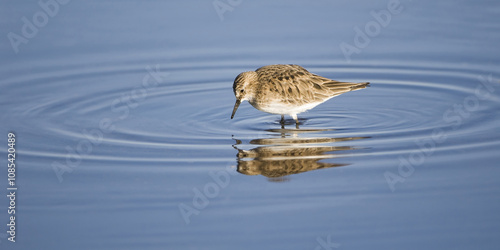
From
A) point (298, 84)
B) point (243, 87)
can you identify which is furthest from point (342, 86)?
point (243, 87)

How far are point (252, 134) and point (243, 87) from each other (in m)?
0.97

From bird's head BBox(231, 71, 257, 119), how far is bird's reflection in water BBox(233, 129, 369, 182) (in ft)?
3.78

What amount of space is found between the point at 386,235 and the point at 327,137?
335 cm

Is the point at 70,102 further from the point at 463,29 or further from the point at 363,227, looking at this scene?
the point at 463,29

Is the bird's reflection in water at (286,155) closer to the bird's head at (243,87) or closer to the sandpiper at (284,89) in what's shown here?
the sandpiper at (284,89)

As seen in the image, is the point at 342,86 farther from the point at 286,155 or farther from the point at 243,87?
the point at 286,155

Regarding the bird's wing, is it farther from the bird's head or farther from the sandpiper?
the bird's head

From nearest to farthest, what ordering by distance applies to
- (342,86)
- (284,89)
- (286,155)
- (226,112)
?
(286,155)
(284,89)
(342,86)
(226,112)

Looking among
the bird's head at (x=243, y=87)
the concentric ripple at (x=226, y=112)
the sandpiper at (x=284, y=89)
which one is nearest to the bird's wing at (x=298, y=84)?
the sandpiper at (x=284, y=89)

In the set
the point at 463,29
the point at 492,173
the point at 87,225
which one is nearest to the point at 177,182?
the point at 87,225

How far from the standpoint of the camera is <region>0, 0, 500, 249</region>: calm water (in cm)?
820

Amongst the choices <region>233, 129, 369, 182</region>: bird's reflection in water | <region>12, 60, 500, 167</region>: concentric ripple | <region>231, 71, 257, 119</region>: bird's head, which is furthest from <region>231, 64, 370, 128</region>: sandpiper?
<region>233, 129, 369, 182</region>: bird's reflection in water

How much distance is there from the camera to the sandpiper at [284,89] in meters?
12.0

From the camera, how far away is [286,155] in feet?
33.6
